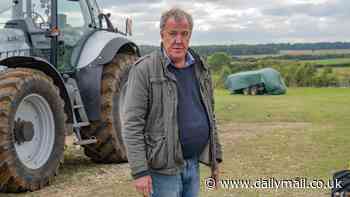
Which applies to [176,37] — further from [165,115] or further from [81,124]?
[81,124]

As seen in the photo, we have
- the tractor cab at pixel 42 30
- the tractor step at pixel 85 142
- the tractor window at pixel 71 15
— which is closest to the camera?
the tractor step at pixel 85 142

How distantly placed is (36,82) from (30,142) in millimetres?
653

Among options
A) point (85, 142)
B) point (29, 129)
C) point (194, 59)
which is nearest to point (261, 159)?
point (85, 142)

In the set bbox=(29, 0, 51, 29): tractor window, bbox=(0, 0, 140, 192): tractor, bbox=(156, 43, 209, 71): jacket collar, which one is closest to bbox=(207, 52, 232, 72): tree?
bbox=(0, 0, 140, 192): tractor

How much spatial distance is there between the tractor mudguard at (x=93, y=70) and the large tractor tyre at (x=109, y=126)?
0.10m

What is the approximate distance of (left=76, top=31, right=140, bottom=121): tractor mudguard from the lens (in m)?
7.82

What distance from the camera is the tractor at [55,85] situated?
6.23 metres

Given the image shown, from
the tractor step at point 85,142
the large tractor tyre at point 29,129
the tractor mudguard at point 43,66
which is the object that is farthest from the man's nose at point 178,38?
the tractor step at point 85,142

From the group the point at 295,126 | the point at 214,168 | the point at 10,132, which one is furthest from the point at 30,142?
the point at 295,126

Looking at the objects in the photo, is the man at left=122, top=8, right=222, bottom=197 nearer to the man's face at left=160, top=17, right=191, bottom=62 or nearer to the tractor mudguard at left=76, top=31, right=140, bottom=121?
the man's face at left=160, top=17, right=191, bottom=62

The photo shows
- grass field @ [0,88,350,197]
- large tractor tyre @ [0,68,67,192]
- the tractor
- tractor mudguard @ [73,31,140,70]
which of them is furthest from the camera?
tractor mudguard @ [73,31,140,70]

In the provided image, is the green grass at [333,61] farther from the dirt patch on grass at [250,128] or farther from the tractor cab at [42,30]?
the tractor cab at [42,30]

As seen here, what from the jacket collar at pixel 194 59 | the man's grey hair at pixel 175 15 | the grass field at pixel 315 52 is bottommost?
the grass field at pixel 315 52

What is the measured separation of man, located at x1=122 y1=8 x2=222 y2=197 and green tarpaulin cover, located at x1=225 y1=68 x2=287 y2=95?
2677 cm
